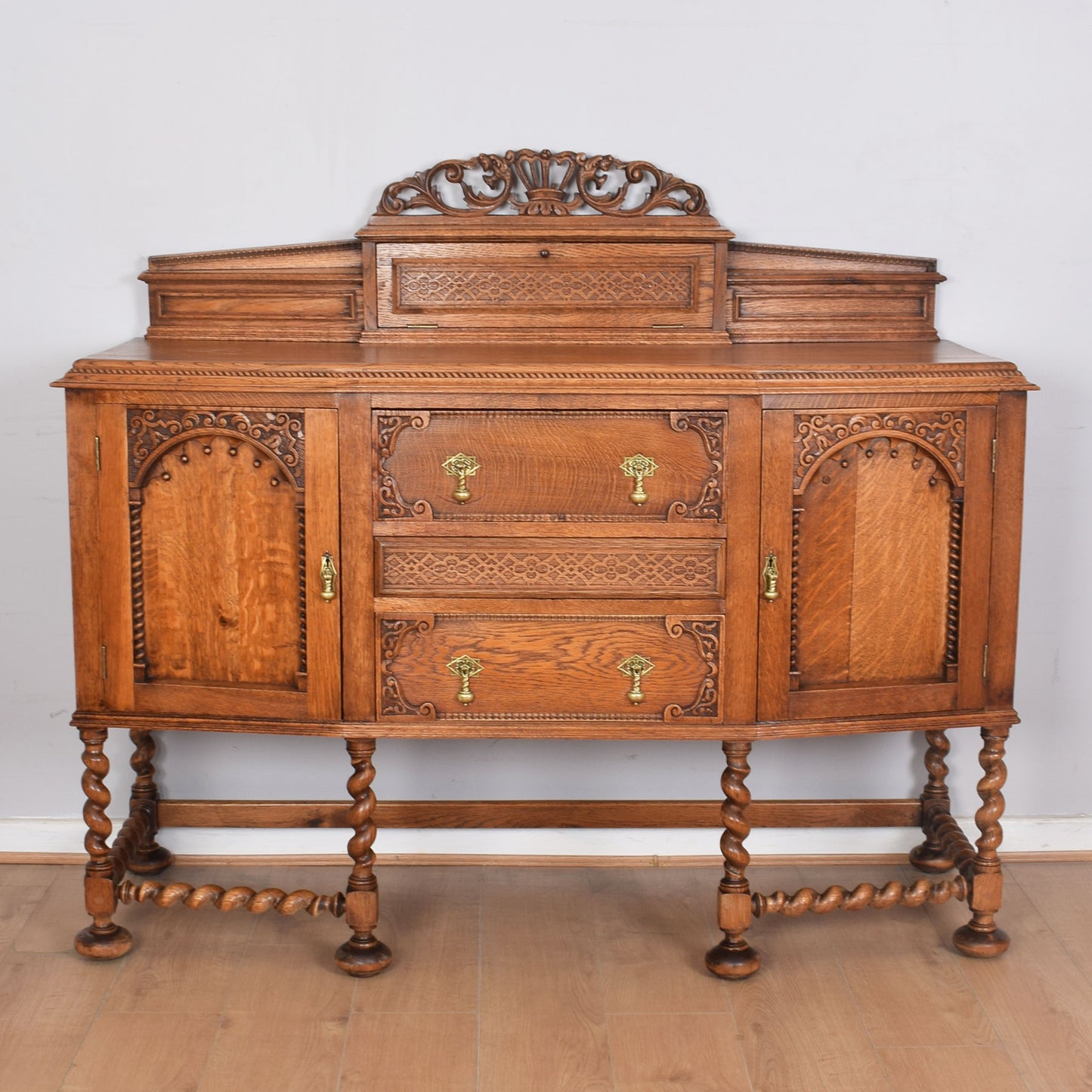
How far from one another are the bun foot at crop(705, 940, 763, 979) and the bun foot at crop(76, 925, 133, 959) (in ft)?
3.81

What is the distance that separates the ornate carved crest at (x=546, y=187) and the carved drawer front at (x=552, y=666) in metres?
0.89

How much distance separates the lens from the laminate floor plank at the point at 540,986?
2.49 metres

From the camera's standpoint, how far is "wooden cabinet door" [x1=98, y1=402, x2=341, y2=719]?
2574 mm

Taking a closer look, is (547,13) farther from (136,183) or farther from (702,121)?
(136,183)

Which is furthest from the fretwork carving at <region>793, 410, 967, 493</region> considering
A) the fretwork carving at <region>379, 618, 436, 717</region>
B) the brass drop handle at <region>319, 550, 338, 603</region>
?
the brass drop handle at <region>319, 550, 338, 603</region>

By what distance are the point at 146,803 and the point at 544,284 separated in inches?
56.7

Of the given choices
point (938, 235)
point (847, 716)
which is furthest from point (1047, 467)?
point (847, 716)

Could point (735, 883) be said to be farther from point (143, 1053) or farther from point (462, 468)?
point (143, 1053)

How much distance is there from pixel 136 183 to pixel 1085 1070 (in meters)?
2.50

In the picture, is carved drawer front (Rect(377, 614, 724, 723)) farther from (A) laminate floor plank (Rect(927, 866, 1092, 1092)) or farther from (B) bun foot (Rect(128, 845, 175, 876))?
(B) bun foot (Rect(128, 845, 175, 876))

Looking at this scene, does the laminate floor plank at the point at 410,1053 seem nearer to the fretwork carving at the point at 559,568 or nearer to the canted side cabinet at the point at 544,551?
the canted side cabinet at the point at 544,551

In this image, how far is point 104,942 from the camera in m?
2.86

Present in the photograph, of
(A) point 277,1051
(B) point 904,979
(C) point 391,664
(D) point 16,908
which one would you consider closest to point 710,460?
(C) point 391,664

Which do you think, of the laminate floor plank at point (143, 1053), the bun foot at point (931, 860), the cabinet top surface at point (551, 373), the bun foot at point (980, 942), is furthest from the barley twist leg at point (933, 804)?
the laminate floor plank at point (143, 1053)
